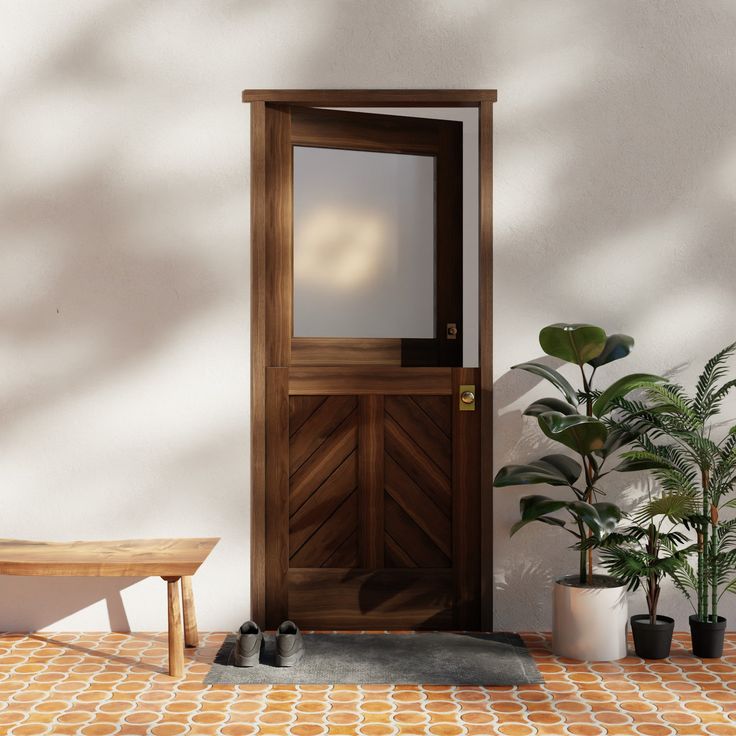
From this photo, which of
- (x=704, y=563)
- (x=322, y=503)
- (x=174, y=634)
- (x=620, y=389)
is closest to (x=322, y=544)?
(x=322, y=503)

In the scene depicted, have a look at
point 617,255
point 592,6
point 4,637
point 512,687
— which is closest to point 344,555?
point 512,687

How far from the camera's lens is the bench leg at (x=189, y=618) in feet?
11.7

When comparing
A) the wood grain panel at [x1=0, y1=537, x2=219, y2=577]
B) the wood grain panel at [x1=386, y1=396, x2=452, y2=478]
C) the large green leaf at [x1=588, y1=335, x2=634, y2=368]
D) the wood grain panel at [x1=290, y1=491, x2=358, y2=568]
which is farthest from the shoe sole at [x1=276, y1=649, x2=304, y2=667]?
the large green leaf at [x1=588, y1=335, x2=634, y2=368]

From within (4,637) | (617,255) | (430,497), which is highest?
(617,255)

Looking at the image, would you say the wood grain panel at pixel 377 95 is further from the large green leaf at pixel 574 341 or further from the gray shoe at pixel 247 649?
the gray shoe at pixel 247 649

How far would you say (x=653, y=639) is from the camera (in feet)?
11.3

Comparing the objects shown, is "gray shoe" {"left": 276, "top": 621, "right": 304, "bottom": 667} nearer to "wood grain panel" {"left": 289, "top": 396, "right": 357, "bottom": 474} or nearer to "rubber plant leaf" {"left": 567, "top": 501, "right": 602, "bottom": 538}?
"wood grain panel" {"left": 289, "top": 396, "right": 357, "bottom": 474}

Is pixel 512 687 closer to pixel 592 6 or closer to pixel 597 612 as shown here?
pixel 597 612

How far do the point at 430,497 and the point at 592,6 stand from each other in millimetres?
2197

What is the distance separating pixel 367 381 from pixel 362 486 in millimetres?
454

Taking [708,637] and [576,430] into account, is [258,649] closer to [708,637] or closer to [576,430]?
[576,430]

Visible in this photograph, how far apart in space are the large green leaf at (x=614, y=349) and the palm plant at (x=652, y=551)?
562 mm

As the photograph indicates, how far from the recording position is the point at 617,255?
3811 mm

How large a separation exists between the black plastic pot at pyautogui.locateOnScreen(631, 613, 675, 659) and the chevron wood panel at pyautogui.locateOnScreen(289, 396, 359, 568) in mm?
1198
